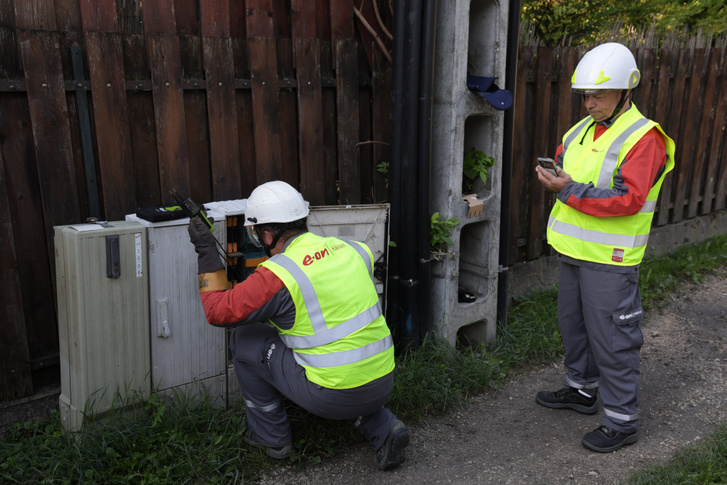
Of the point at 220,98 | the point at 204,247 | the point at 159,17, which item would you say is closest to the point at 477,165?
the point at 220,98

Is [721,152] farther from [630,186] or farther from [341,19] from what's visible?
[341,19]

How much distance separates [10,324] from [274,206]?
156 cm

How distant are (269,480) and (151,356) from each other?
895 mm

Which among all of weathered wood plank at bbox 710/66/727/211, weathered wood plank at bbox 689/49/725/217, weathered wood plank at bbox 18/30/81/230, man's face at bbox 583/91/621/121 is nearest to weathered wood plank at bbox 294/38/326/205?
weathered wood plank at bbox 18/30/81/230

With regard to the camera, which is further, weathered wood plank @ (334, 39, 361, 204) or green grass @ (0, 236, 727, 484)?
weathered wood plank @ (334, 39, 361, 204)

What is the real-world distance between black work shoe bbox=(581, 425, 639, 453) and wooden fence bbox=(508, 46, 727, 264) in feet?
7.02

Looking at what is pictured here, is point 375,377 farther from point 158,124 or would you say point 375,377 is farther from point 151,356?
point 158,124

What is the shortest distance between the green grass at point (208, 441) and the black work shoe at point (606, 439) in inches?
9.6

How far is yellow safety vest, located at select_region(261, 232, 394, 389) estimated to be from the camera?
2867mm

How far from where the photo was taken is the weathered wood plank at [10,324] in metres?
3.19

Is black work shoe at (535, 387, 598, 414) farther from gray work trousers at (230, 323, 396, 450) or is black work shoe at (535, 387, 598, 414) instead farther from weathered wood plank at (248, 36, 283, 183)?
weathered wood plank at (248, 36, 283, 183)

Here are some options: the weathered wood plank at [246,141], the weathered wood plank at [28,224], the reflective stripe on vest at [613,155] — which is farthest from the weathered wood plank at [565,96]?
the weathered wood plank at [28,224]

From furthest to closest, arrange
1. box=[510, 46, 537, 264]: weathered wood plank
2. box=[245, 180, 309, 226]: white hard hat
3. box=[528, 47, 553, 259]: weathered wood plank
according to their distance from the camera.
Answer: box=[528, 47, 553, 259]: weathered wood plank
box=[510, 46, 537, 264]: weathered wood plank
box=[245, 180, 309, 226]: white hard hat

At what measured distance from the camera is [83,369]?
10.2 feet
